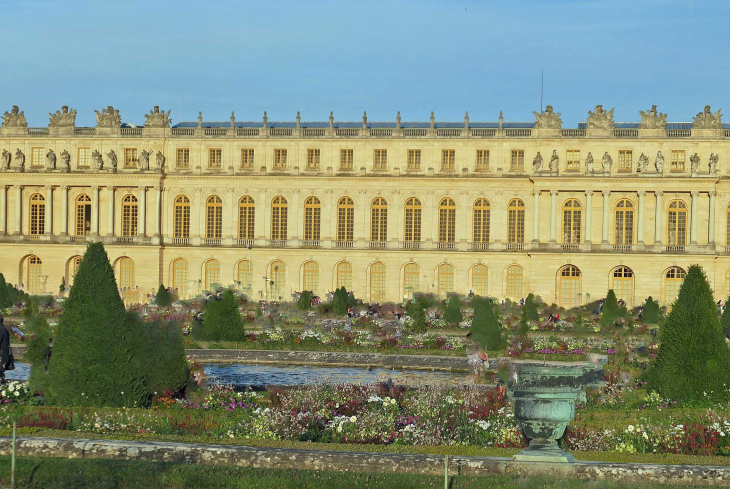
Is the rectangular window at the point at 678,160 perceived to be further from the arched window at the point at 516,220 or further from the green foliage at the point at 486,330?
the green foliage at the point at 486,330

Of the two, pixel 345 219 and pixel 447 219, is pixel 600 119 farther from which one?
pixel 345 219

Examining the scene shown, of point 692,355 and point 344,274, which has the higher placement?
point 344,274

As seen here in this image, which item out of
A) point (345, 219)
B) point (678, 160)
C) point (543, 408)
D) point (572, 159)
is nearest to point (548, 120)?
point (572, 159)

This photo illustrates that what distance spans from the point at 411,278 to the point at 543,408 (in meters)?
48.2

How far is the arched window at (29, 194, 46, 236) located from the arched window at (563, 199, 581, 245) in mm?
33378

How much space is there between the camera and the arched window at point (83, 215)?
64812 mm

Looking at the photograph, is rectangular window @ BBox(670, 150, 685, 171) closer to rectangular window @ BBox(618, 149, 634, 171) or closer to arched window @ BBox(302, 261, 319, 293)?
rectangular window @ BBox(618, 149, 634, 171)

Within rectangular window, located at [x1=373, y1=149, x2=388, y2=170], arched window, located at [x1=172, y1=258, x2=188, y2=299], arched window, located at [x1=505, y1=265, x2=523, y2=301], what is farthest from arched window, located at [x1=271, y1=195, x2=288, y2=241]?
arched window, located at [x1=505, y1=265, x2=523, y2=301]

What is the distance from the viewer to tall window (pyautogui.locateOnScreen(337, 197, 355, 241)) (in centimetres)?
6297

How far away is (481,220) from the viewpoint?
6206cm

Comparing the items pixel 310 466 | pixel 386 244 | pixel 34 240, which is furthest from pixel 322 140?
pixel 310 466

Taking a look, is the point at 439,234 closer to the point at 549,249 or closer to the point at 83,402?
the point at 549,249

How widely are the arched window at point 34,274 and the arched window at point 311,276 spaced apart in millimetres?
17085

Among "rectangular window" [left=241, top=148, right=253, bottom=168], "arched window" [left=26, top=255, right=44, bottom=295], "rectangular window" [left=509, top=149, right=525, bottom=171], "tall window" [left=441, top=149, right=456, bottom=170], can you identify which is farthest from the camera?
"arched window" [left=26, top=255, right=44, bottom=295]
